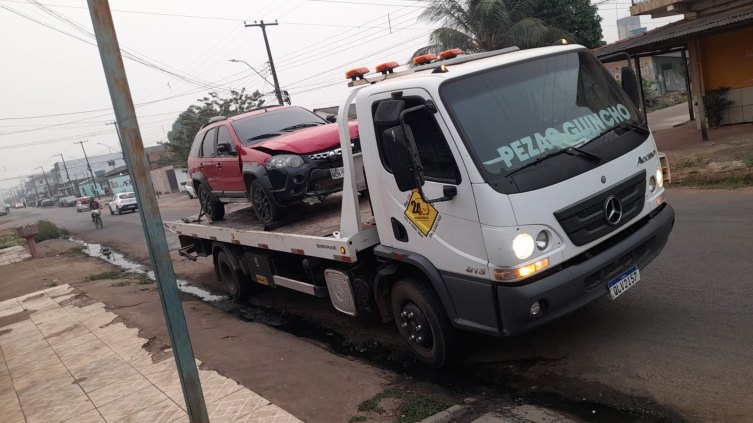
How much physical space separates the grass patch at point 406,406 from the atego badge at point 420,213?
1.26 m

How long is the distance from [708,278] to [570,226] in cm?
241

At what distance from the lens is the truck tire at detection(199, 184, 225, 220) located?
880cm

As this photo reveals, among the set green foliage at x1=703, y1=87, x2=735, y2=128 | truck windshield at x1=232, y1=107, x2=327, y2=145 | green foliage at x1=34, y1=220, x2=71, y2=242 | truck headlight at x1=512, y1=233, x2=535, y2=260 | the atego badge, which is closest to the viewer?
truck headlight at x1=512, y1=233, x2=535, y2=260

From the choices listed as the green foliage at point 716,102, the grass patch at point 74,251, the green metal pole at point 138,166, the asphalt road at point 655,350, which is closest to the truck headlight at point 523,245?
the asphalt road at point 655,350

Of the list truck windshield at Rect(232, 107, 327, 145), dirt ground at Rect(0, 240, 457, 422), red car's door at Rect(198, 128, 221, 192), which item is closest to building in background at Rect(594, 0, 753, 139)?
truck windshield at Rect(232, 107, 327, 145)

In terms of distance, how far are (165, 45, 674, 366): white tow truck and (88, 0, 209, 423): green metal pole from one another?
1.70 metres

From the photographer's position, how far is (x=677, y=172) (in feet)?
37.7

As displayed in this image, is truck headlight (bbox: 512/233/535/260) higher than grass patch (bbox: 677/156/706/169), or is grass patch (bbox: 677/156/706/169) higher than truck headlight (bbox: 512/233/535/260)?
truck headlight (bbox: 512/233/535/260)

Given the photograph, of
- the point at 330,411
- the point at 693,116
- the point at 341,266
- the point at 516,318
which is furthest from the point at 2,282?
the point at 693,116

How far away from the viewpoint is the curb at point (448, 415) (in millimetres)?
3848

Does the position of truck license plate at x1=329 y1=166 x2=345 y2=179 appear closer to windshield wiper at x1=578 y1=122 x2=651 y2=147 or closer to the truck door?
the truck door

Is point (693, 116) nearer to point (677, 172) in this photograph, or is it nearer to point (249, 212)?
point (677, 172)

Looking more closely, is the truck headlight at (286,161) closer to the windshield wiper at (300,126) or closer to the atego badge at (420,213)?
the windshield wiper at (300,126)

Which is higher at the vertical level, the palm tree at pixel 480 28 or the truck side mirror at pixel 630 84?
the palm tree at pixel 480 28
